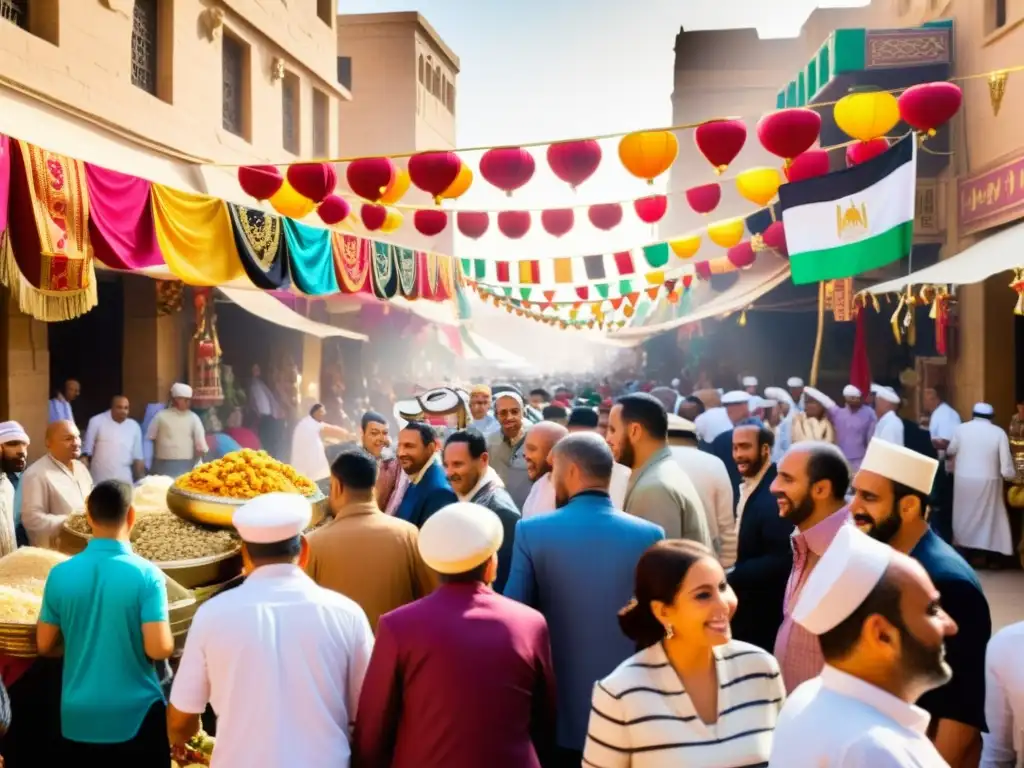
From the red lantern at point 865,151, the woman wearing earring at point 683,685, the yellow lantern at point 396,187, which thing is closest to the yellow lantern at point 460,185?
the yellow lantern at point 396,187

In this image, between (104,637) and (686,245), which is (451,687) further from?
(686,245)

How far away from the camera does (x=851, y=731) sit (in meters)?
1.92

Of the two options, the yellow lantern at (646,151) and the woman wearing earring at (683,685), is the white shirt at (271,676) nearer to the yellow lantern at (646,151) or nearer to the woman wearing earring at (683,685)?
the woman wearing earring at (683,685)

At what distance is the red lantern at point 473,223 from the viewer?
1238 cm

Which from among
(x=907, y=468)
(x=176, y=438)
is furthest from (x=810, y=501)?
(x=176, y=438)

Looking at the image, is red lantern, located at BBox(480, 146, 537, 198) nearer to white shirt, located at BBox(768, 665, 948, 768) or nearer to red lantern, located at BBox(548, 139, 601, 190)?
red lantern, located at BBox(548, 139, 601, 190)

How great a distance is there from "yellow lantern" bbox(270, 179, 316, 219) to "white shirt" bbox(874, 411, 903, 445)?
661cm

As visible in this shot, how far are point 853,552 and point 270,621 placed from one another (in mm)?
1954

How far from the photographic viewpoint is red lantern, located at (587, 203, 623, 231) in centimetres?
1167

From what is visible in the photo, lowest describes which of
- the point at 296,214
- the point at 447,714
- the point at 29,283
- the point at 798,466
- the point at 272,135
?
the point at 447,714

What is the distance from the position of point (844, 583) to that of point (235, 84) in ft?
52.2

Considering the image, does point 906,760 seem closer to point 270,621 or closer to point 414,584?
point 270,621

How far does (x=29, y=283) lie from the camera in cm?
735

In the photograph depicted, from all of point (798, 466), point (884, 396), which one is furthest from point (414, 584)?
point (884, 396)
